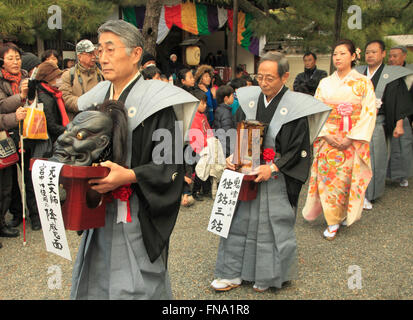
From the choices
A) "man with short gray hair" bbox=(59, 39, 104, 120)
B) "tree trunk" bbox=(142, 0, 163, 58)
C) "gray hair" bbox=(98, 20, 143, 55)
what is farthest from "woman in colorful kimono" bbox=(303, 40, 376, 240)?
"tree trunk" bbox=(142, 0, 163, 58)

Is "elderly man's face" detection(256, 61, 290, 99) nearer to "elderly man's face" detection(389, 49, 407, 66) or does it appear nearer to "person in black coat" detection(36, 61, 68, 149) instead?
"person in black coat" detection(36, 61, 68, 149)

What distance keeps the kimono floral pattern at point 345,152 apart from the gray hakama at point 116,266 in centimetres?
276

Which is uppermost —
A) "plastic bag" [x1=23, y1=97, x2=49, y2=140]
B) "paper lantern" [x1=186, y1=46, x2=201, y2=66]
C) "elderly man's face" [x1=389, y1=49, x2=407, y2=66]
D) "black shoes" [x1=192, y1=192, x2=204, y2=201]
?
"paper lantern" [x1=186, y1=46, x2=201, y2=66]

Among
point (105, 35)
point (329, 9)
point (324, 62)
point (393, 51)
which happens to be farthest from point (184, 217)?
point (324, 62)

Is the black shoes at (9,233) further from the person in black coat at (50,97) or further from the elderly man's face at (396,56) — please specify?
the elderly man's face at (396,56)

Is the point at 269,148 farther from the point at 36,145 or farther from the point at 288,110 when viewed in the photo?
the point at 36,145

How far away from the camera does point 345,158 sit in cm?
438

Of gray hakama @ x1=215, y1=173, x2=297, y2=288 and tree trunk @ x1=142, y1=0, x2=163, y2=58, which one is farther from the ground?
tree trunk @ x1=142, y1=0, x2=163, y2=58

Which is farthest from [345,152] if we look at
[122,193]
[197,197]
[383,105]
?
[122,193]

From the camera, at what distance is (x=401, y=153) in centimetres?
640

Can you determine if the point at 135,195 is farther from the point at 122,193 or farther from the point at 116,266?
the point at 116,266

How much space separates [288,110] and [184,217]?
245 cm

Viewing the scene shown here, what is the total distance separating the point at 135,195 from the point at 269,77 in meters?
1.43

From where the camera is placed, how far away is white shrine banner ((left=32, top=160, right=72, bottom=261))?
5.93 feet
